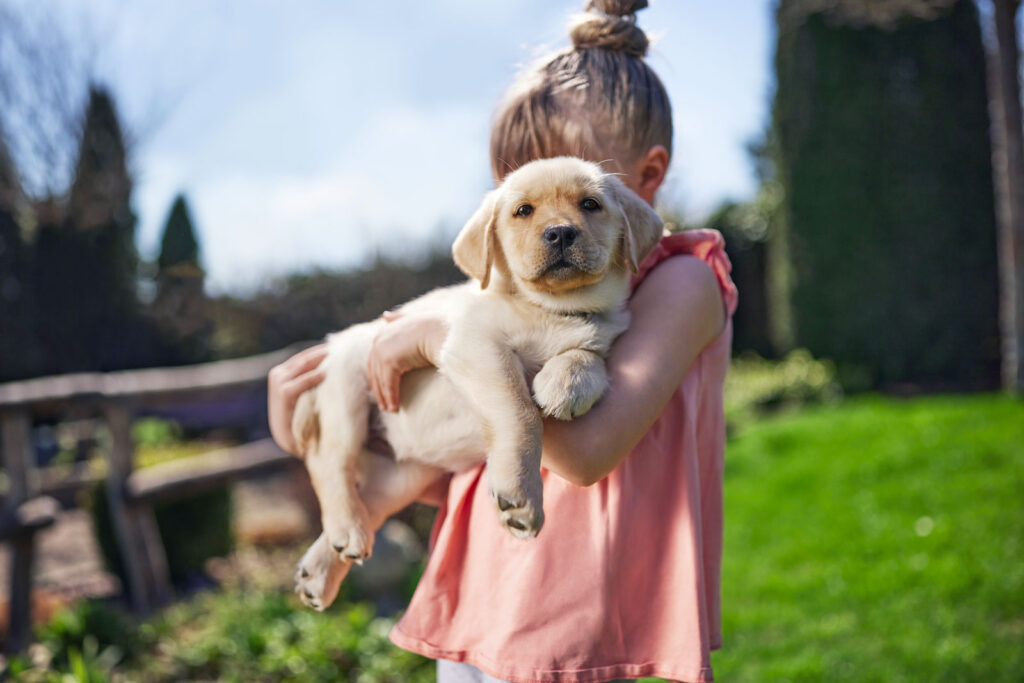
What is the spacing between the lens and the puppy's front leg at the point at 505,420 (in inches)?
53.6

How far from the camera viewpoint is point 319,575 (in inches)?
70.3

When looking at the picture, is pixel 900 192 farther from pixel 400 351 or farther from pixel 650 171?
pixel 400 351

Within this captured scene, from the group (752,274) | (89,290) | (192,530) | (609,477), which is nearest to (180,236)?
(192,530)

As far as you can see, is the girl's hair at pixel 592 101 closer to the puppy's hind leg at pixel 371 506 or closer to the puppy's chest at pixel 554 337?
the puppy's chest at pixel 554 337

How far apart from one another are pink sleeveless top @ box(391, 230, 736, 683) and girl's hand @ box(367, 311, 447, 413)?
27cm

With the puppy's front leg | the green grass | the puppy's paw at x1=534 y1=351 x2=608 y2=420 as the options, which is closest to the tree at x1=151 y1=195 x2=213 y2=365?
the green grass

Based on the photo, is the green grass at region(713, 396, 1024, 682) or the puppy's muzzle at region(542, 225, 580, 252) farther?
the green grass at region(713, 396, 1024, 682)

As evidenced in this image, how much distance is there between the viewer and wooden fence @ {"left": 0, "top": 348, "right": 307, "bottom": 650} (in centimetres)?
533

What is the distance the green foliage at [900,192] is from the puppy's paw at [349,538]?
1089cm

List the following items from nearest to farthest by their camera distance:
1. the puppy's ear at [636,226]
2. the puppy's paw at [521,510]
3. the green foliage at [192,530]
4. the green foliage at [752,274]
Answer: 1. the puppy's paw at [521,510]
2. the puppy's ear at [636,226]
3. the green foliage at [192,530]
4. the green foliage at [752,274]

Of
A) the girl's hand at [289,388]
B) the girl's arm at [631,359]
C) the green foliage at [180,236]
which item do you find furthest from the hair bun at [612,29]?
the green foliage at [180,236]

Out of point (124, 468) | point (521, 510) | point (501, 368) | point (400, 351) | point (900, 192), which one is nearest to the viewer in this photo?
point (521, 510)

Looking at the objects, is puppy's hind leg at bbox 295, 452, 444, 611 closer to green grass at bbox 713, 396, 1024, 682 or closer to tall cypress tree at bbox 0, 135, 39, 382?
green grass at bbox 713, 396, 1024, 682

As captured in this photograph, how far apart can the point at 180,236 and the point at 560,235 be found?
21.5 ft
